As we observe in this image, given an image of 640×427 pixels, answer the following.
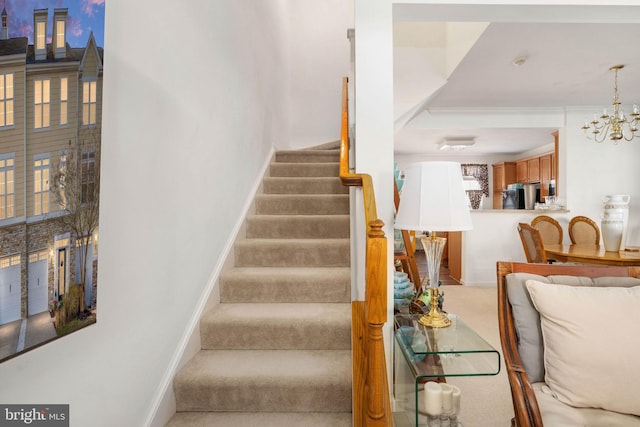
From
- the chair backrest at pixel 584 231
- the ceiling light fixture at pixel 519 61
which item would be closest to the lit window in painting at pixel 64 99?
the ceiling light fixture at pixel 519 61

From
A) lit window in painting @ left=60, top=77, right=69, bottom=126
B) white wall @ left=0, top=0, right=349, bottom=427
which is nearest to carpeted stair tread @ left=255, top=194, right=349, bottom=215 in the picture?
white wall @ left=0, top=0, right=349, bottom=427

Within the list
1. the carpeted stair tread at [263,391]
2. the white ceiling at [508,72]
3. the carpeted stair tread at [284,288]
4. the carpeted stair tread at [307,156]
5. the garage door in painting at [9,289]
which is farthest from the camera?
the carpeted stair tread at [307,156]

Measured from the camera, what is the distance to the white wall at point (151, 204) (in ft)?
3.71

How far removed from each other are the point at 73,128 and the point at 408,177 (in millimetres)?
1329

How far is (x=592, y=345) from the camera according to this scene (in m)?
1.22

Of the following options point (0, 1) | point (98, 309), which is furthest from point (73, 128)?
point (98, 309)

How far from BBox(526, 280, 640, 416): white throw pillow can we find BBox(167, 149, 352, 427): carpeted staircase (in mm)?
879

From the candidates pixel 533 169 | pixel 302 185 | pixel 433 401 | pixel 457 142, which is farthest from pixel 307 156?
pixel 533 169

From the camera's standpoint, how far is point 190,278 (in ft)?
6.00

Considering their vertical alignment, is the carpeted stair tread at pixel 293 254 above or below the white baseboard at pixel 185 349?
above

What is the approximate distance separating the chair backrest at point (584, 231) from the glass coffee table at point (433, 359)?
324 centimetres

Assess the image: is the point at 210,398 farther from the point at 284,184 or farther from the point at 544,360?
the point at 284,184

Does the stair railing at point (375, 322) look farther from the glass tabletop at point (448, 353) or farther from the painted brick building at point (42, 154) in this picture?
the painted brick building at point (42, 154)

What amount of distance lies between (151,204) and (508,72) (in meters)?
3.56
